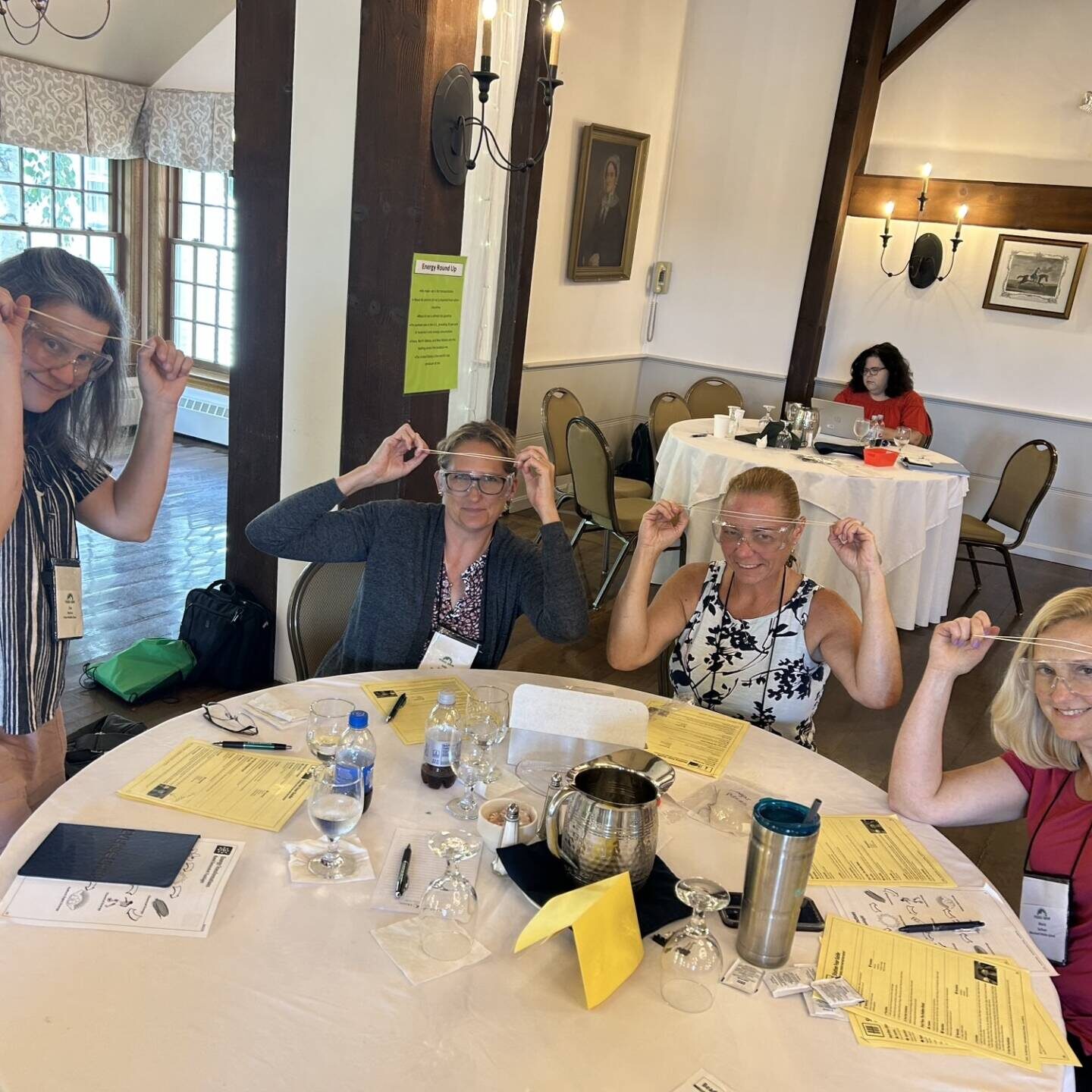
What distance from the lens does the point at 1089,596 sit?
5.23 feet

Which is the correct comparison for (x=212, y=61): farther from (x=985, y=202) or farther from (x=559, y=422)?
(x=985, y=202)

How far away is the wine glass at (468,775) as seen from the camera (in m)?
1.53

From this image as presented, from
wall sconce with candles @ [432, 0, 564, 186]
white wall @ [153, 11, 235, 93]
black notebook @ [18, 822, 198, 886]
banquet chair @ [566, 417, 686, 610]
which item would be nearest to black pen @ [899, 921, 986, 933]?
black notebook @ [18, 822, 198, 886]

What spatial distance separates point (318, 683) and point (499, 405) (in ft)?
12.4

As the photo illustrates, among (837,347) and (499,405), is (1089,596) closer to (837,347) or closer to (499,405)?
(499,405)

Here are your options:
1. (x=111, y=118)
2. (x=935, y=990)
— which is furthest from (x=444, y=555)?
(x=111, y=118)

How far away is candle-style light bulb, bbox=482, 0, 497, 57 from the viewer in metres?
2.76

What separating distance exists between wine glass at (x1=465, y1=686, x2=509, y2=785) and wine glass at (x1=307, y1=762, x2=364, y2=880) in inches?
11.5

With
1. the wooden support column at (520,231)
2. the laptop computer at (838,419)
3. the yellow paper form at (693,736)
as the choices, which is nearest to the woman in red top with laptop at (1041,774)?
the yellow paper form at (693,736)

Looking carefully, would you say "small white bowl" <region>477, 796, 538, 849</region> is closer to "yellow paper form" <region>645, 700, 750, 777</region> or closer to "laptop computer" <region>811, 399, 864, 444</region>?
"yellow paper form" <region>645, 700, 750, 777</region>

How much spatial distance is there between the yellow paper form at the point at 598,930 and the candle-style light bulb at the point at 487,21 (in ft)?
8.08

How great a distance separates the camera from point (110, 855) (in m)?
1.30

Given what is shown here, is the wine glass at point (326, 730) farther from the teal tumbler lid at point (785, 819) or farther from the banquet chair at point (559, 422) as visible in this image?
the banquet chair at point (559, 422)

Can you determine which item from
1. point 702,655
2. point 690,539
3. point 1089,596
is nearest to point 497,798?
point 702,655
